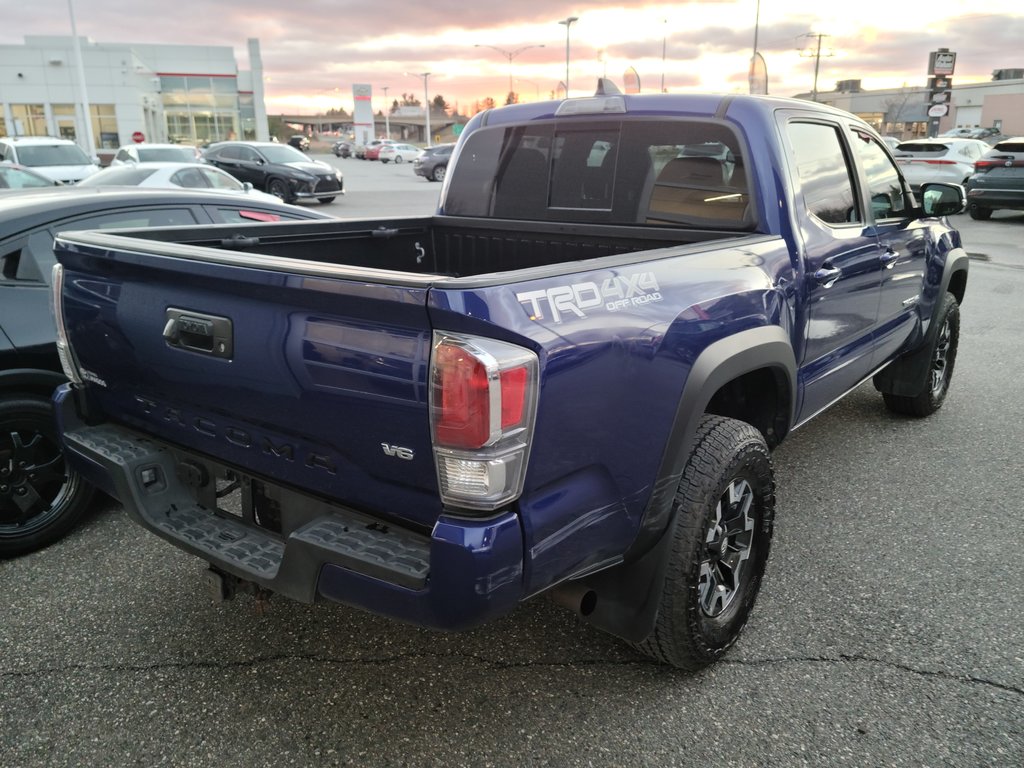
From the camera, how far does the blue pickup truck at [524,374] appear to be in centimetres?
192

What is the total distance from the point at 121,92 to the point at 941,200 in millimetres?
57926

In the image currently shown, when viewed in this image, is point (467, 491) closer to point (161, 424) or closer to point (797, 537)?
point (161, 424)

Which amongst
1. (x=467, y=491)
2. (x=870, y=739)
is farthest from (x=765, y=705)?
(x=467, y=491)

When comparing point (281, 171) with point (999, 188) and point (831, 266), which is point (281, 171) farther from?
point (831, 266)

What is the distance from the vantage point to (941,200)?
422cm

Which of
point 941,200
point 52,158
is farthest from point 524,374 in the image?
point 52,158

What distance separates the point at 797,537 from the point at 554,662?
1502mm

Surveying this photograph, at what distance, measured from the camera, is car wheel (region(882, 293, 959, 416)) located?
506 cm

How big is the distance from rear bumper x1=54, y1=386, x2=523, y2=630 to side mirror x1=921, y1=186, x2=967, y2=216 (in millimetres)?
3450

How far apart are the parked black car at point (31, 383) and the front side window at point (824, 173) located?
2.44m

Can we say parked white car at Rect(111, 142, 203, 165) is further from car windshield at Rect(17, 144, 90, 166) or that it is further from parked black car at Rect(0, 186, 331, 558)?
parked black car at Rect(0, 186, 331, 558)

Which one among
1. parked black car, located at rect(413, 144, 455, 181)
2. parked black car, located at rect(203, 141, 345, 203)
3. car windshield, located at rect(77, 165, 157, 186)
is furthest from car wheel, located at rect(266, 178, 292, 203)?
parked black car, located at rect(413, 144, 455, 181)

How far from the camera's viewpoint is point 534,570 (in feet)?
6.63

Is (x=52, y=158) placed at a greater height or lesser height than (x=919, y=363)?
greater
